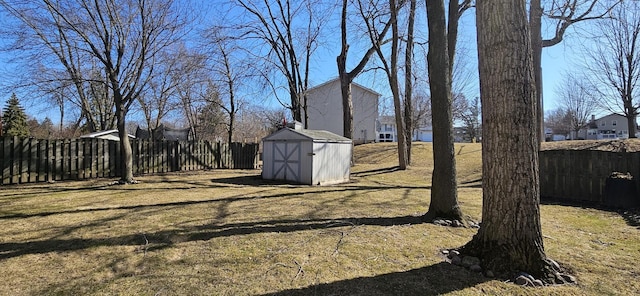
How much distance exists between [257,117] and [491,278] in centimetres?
4609

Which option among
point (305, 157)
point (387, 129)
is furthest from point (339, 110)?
point (305, 157)

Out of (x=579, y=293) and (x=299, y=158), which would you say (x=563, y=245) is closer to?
(x=579, y=293)

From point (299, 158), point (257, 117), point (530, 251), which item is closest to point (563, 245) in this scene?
point (530, 251)

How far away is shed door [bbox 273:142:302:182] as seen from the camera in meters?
12.6

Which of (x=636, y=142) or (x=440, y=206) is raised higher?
(x=636, y=142)

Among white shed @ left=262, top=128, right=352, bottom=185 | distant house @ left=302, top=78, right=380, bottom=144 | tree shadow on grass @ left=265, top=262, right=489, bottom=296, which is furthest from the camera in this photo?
distant house @ left=302, top=78, right=380, bottom=144

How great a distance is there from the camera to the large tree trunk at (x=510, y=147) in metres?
3.50

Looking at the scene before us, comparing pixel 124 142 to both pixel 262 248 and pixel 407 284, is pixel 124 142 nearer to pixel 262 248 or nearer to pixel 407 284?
pixel 262 248

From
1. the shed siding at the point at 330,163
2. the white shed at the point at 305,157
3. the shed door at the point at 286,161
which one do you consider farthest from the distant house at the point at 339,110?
the shed door at the point at 286,161

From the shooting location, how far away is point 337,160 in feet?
43.5

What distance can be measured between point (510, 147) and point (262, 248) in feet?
10.3

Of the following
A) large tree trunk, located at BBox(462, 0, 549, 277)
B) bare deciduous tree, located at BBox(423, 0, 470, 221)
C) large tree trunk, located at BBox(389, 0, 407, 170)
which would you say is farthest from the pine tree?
large tree trunk, located at BBox(462, 0, 549, 277)

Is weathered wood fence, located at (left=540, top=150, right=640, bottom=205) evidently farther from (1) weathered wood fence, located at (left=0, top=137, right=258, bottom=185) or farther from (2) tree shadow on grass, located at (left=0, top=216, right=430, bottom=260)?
(1) weathered wood fence, located at (left=0, top=137, right=258, bottom=185)

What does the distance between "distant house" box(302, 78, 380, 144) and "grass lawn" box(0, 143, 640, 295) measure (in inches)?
1217
